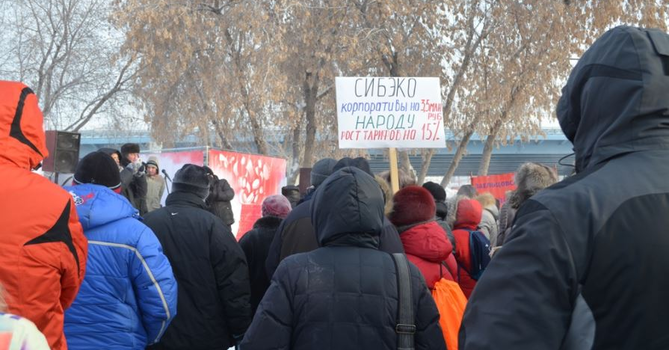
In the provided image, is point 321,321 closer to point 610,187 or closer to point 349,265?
point 349,265

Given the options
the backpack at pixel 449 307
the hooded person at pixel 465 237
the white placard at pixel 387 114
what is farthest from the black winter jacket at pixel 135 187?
the backpack at pixel 449 307

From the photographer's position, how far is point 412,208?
421cm

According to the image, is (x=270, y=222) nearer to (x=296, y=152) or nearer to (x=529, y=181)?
(x=529, y=181)

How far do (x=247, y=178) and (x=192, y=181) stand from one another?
282 inches

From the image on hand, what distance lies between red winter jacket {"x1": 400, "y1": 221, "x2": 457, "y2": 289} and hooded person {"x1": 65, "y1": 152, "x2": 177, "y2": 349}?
1347 mm

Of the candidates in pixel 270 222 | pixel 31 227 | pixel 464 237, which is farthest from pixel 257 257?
pixel 31 227

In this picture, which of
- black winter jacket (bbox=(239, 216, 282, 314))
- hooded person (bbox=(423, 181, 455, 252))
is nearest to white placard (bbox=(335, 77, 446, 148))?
hooded person (bbox=(423, 181, 455, 252))

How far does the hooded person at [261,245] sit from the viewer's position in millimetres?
5566

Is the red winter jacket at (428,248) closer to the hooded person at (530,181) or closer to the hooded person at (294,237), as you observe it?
the hooded person at (294,237)

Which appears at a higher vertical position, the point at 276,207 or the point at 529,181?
the point at 529,181

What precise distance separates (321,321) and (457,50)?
52.6 feet

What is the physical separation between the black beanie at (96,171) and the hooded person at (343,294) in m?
1.59

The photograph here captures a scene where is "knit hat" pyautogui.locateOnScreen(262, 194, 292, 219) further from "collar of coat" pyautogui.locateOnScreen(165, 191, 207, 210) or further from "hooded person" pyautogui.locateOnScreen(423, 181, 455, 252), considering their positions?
"hooded person" pyautogui.locateOnScreen(423, 181, 455, 252)

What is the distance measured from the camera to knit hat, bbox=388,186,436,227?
4211 millimetres
